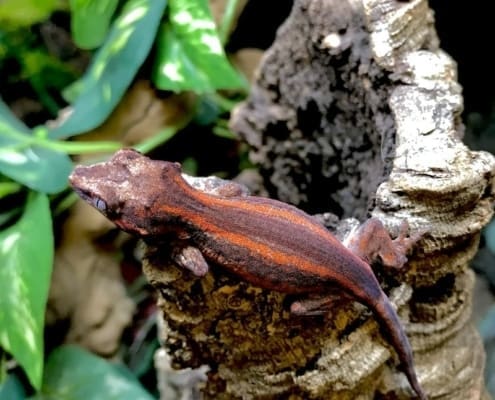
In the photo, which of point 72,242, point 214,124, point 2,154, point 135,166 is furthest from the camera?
point 214,124

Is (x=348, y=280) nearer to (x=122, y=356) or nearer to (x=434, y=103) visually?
(x=434, y=103)

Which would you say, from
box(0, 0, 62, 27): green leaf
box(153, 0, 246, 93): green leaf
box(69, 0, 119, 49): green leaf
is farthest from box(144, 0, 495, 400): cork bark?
box(0, 0, 62, 27): green leaf

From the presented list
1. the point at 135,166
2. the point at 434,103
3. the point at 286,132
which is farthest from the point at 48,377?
the point at 434,103

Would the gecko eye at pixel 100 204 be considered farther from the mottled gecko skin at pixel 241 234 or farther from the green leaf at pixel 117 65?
the green leaf at pixel 117 65

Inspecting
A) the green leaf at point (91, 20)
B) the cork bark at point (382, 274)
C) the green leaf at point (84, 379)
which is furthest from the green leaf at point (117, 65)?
the green leaf at point (84, 379)

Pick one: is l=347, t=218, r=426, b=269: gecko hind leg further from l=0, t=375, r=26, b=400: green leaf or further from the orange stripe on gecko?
l=0, t=375, r=26, b=400: green leaf

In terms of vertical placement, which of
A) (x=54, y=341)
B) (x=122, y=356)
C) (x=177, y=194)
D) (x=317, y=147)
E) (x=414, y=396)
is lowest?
(x=122, y=356)
